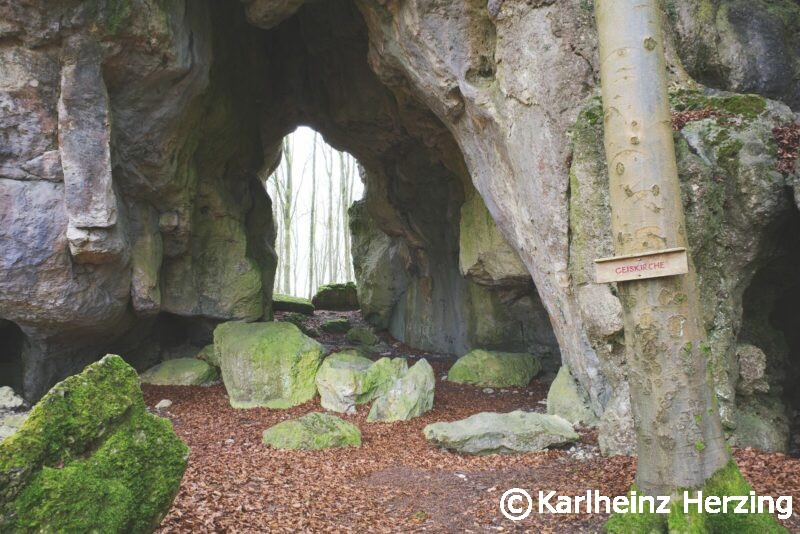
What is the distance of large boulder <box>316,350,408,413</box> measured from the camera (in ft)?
33.7

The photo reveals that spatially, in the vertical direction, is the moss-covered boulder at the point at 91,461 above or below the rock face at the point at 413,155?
below

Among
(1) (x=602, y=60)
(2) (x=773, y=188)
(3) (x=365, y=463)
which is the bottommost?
(3) (x=365, y=463)

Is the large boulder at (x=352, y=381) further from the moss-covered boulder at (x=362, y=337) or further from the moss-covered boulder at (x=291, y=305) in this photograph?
the moss-covered boulder at (x=291, y=305)

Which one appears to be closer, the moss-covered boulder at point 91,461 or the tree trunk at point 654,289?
the moss-covered boulder at point 91,461

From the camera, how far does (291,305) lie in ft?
74.6

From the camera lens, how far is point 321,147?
3622 cm

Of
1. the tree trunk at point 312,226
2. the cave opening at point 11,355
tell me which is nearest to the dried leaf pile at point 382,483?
the cave opening at point 11,355

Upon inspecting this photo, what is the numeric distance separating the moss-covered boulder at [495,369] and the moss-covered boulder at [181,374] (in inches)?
206

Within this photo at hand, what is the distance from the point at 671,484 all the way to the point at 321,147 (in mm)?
34171

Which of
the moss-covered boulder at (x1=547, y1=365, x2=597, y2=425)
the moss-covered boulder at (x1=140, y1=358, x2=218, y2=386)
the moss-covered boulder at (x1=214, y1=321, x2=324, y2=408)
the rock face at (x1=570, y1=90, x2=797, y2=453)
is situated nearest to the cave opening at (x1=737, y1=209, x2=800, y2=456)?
the rock face at (x1=570, y1=90, x2=797, y2=453)

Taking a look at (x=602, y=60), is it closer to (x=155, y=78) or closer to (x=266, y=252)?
(x=155, y=78)

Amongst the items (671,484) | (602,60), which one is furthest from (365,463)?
(602,60)

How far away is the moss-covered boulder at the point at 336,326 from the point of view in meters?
20.7

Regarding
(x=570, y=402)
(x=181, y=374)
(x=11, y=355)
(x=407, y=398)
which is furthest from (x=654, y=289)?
(x=11, y=355)
